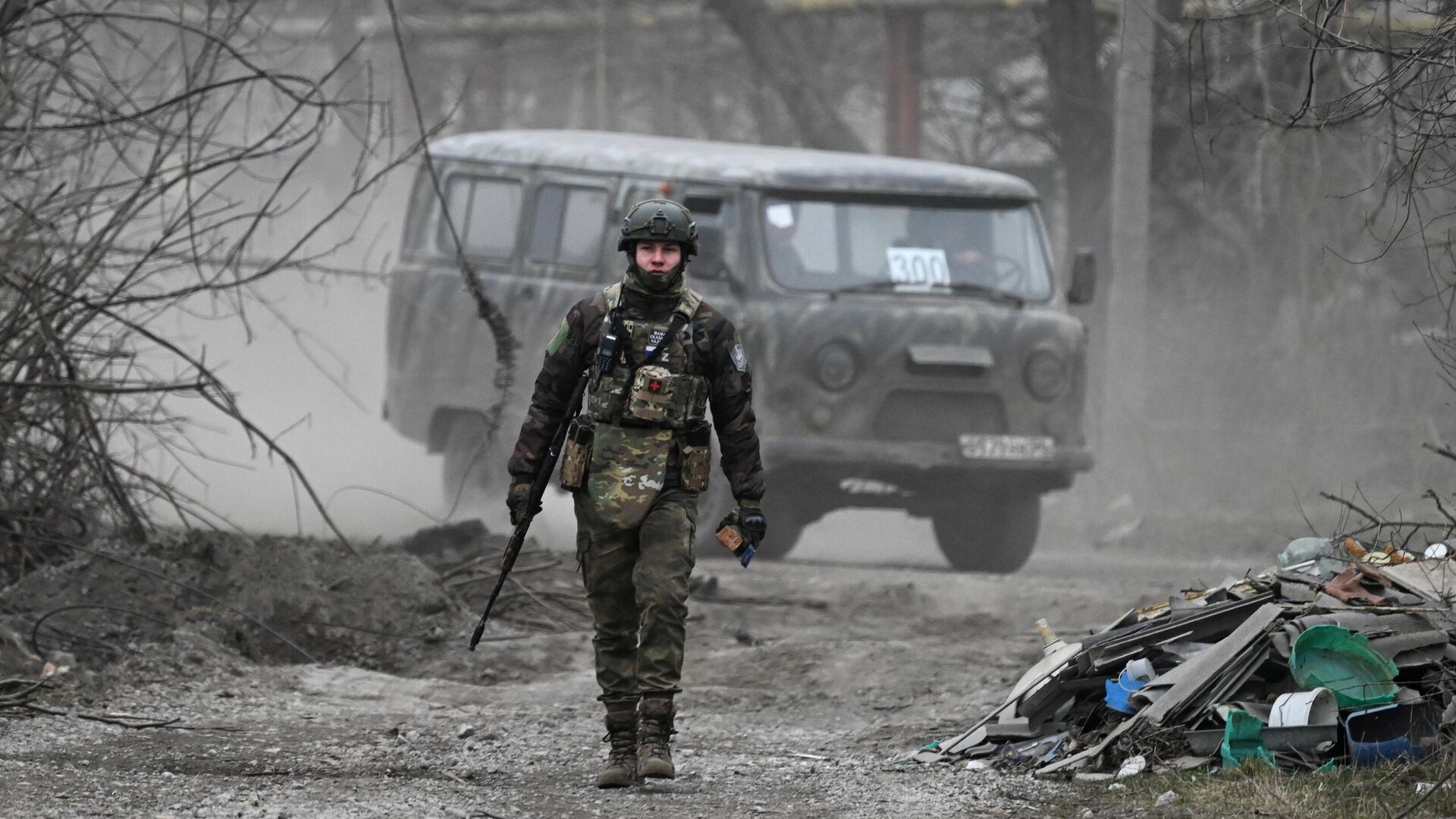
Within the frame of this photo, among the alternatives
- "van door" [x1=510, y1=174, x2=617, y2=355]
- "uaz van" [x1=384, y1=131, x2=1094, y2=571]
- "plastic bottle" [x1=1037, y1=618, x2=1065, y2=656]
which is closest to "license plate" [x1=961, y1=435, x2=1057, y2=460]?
"uaz van" [x1=384, y1=131, x2=1094, y2=571]

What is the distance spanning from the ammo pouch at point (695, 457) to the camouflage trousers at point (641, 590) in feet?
0.14

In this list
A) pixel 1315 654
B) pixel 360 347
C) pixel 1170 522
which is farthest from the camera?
pixel 360 347

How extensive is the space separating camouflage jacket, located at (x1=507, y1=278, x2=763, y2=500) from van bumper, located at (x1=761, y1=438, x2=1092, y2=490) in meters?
5.07

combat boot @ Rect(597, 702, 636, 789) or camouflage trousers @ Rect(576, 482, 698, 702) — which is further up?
camouflage trousers @ Rect(576, 482, 698, 702)

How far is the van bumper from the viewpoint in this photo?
11281 mm

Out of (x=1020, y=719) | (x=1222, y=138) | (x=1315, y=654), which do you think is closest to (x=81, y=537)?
(x=1020, y=719)

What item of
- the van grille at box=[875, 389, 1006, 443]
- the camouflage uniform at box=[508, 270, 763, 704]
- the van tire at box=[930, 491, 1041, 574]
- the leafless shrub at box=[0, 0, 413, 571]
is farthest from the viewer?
the van tire at box=[930, 491, 1041, 574]

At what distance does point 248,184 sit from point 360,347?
620 cm

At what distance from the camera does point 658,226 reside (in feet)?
19.5

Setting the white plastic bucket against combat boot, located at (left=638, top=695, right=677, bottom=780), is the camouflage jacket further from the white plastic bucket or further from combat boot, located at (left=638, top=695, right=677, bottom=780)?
the white plastic bucket

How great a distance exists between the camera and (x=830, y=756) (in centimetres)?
670

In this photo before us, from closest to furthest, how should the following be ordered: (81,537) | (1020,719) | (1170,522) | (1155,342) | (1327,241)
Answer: (1020,719)
(81,537)
(1170,522)
(1327,241)
(1155,342)

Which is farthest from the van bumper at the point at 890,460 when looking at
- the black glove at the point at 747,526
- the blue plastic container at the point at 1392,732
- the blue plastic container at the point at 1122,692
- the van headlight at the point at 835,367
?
the blue plastic container at the point at 1392,732

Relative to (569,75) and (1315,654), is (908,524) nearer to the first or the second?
(1315,654)
